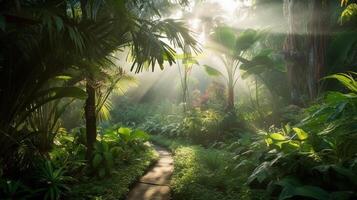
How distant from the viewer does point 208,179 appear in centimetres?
554

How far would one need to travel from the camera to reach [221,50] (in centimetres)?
1030

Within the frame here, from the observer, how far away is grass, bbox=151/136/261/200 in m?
4.91

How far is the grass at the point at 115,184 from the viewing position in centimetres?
505

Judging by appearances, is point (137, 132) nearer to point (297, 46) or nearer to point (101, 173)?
point (101, 173)

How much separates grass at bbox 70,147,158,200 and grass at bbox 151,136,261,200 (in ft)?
2.64

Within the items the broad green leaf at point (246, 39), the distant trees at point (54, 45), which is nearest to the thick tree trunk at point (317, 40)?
the broad green leaf at point (246, 39)

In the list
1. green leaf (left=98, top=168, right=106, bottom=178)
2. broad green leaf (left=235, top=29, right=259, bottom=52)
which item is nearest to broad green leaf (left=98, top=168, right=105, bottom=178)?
green leaf (left=98, top=168, right=106, bottom=178)

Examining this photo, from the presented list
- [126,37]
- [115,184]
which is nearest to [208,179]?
[115,184]

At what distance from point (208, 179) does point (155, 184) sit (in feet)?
3.79

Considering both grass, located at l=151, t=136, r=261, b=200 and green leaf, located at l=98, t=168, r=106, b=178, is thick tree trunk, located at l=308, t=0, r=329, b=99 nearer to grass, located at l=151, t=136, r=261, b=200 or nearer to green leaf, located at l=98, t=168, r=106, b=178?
grass, located at l=151, t=136, r=261, b=200

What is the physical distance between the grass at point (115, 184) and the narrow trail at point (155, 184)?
133 millimetres

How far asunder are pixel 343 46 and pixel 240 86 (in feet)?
26.5

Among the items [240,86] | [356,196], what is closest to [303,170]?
[356,196]

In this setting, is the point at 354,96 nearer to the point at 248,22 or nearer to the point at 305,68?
the point at 305,68
